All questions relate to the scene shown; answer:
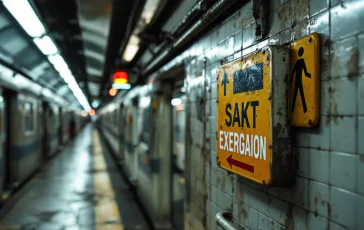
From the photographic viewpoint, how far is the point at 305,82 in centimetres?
136

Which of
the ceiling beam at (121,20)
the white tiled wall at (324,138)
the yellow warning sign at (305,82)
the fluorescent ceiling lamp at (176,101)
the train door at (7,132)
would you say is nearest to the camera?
the white tiled wall at (324,138)

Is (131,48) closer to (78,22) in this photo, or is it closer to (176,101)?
(176,101)

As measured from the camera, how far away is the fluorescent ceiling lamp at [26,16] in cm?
335

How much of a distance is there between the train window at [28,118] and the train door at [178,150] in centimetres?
520

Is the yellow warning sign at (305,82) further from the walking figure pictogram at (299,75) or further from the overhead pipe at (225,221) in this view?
the overhead pipe at (225,221)

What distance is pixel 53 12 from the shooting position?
5934mm

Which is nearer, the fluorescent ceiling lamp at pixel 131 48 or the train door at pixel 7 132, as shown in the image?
the fluorescent ceiling lamp at pixel 131 48

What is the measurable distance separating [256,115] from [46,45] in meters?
5.25


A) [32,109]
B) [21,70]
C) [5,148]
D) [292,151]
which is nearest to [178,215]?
[292,151]

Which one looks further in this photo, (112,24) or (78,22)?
(78,22)

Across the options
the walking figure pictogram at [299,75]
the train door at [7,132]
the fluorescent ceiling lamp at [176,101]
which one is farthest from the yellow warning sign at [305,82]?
the train door at [7,132]

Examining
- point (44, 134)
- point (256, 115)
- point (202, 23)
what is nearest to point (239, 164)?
point (256, 115)

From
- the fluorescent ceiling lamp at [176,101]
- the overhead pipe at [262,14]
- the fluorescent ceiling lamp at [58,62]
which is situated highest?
the fluorescent ceiling lamp at [58,62]

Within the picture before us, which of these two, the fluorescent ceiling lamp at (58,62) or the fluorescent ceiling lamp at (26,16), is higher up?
the fluorescent ceiling lamp at (58,62)
